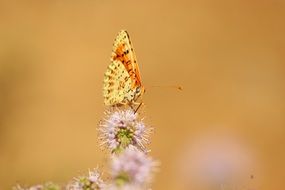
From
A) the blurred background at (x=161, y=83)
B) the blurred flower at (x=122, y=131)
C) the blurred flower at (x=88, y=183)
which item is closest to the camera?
the blurred flower at (x=88, y=183)

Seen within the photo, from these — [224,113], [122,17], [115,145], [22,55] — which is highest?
[122,17]

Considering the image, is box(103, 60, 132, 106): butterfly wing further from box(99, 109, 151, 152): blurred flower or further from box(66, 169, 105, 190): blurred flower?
box(66, 169, 105, 190): blurred flower

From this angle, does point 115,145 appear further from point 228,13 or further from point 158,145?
point 228,13

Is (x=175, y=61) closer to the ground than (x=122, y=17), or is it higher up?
closer to the ground

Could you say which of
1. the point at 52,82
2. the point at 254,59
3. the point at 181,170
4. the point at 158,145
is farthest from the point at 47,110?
the point at 254,59

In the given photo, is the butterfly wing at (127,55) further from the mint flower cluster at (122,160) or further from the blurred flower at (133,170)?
the blurred flower at (133,170)

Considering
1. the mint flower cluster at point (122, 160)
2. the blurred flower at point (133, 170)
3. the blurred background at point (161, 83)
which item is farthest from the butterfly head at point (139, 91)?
the blurred background at point (161, 83)

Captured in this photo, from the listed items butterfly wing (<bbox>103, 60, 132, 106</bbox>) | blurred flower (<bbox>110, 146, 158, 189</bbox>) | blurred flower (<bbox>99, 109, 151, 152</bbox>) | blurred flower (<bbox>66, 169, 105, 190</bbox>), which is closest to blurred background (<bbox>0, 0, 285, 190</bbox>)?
butterfly wing (<bbox>103, 60, 132, 106</bbox>)

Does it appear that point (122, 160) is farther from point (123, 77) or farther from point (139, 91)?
point (123, 77)
